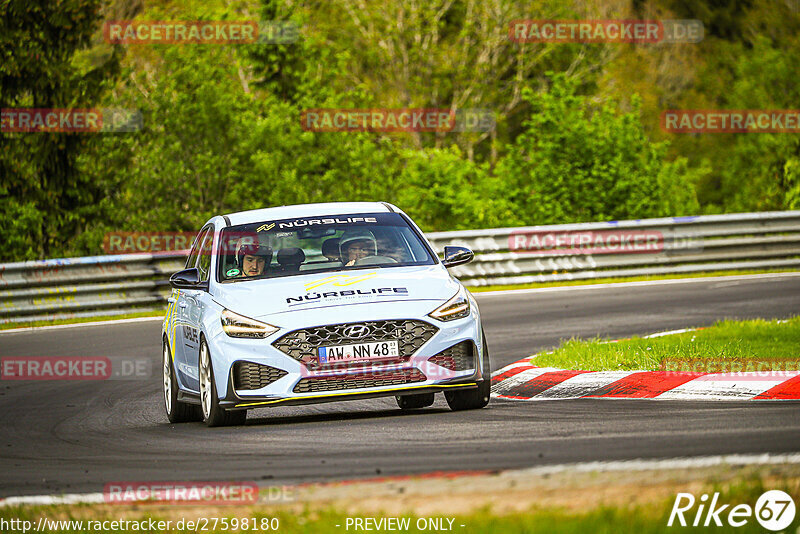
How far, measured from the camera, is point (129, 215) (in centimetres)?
2936

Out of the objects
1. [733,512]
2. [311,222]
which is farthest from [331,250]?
[733,512]

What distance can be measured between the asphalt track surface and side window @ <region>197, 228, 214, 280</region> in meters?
1.20

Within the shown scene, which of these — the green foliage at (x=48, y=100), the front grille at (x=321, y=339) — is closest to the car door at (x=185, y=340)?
the front grille at (x=321, y=339)

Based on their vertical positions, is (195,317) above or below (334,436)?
above

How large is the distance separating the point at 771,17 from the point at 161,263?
49.2m

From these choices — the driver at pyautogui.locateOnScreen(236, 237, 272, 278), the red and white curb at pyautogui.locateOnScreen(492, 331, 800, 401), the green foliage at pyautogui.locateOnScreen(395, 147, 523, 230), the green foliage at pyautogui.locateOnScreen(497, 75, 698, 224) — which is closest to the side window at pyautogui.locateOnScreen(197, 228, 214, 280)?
the driver at pyautogui.locateOnScreen(236, 237, 272, 278)

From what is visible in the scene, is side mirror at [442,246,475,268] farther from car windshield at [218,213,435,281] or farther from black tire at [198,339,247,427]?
black tire at [198,339,247,427]

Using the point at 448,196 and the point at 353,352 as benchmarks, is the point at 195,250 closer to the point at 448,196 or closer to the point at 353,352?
the point at 353,352

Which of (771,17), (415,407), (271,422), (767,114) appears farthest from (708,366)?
(771,17)

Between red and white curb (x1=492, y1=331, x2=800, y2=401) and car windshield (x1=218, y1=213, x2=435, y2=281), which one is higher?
car windshield (x1=218, y1=213, x2=435, y2=281)

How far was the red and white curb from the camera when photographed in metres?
9.32

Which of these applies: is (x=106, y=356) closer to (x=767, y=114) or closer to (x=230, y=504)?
(x=230, y=504)

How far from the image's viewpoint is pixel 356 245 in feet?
34.8

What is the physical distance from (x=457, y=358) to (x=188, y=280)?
2381 mm
